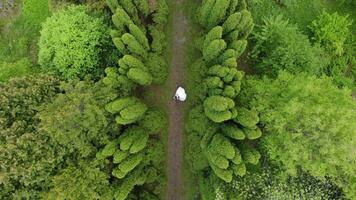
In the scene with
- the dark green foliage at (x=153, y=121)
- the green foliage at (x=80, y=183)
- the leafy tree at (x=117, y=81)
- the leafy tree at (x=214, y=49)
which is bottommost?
the green foliage at (x=80, y=183)

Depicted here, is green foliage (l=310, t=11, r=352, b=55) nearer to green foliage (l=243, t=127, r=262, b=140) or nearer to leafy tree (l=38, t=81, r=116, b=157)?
green foliage (l=243, t=127, r=262, b=140)

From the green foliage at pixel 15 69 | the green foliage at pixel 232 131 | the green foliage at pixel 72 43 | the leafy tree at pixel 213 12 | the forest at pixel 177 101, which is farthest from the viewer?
the green foliage at pixel 15 69

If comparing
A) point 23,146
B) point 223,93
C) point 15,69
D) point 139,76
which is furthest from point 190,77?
point 23,146

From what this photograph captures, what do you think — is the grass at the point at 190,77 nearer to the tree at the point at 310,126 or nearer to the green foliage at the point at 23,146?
the tree at the point at 310,126

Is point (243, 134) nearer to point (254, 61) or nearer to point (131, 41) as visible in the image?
point (254, 61)

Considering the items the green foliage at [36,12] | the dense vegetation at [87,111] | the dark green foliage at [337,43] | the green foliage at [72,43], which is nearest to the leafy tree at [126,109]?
the dense vegetation at [87,111]

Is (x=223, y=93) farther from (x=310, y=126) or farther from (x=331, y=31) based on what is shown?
(x=331, y=31)
